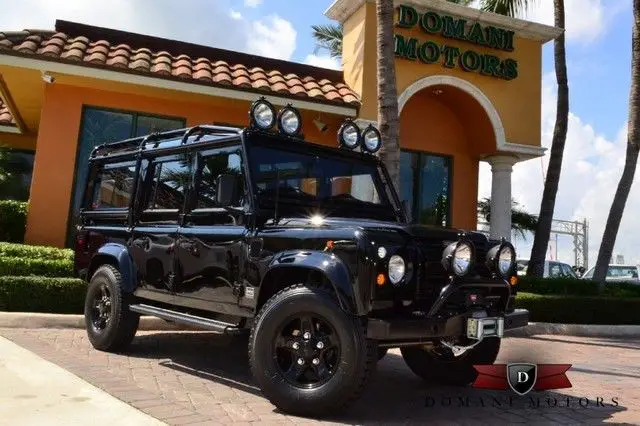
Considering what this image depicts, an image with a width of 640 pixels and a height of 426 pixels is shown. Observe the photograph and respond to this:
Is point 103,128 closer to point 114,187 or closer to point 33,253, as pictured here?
point 33,253

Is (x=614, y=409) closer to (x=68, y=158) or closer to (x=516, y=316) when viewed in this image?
(x=516, y=316)

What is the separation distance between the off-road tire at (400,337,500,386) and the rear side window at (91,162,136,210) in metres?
3.29

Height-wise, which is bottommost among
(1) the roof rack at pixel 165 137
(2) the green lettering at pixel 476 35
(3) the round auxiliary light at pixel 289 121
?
(1) the roof rack at pixel 165 137

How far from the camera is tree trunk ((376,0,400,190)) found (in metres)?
8.04

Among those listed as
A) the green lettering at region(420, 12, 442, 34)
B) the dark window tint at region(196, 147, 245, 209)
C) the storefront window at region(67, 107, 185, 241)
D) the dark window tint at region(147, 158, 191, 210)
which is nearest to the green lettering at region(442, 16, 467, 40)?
the green lettering at region(420, 12, 442, 34)

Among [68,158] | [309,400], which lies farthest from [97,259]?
[68,158]

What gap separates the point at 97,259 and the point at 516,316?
441cm

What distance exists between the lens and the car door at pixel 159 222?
526cm

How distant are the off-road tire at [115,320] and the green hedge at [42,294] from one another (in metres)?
1.70

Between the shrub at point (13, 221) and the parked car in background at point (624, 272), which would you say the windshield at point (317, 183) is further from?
the parked car in background at point (624, 272)

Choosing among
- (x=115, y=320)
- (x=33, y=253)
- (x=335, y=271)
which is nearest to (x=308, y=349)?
(x=335, y=271)

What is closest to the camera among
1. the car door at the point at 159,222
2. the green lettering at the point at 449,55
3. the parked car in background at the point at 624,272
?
the car door at the point at 159,222

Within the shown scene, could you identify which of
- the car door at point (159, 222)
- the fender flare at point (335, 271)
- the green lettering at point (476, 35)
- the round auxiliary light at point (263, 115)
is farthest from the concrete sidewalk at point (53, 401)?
the green lettering at point (476, 35)

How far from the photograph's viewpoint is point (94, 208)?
21.6 feet
